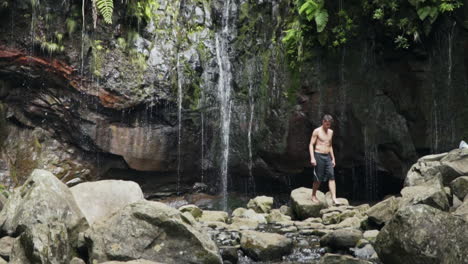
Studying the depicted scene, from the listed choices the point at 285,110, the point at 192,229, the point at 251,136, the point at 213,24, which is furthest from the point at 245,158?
the point at 192,229

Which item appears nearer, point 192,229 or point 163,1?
point 192,229

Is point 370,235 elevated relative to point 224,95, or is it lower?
lower

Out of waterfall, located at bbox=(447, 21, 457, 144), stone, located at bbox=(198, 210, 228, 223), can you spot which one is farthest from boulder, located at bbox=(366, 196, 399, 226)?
waterfall, located at bbox=(447, 21, 457, 144)

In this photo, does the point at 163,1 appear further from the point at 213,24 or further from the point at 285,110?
the point at 285,110

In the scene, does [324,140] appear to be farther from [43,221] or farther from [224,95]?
[43,221]

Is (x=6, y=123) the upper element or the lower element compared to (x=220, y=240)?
upper

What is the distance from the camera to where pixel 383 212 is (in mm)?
7426

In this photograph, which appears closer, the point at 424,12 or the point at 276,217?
the point at 276,217

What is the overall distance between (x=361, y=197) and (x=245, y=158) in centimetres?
350

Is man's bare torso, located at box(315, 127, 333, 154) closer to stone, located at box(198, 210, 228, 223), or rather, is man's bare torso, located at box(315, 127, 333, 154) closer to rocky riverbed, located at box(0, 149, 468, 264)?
rocky riverbed, located at box(0, 149, 468, 264)

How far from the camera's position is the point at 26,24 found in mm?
12305

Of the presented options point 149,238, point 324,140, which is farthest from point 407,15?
point 149,238

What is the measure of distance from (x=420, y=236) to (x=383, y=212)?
2482 millimetres

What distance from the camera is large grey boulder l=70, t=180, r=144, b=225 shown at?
6418 millimetres
